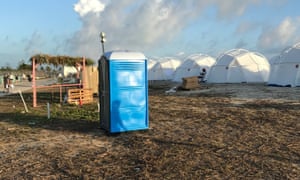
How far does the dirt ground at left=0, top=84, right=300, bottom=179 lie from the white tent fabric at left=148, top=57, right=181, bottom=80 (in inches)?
1651

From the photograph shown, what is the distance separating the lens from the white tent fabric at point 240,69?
33844 millimetres

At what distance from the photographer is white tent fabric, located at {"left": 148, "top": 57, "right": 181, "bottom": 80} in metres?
53.5

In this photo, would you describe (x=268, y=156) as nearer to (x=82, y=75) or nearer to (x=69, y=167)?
(x=69, y=167)

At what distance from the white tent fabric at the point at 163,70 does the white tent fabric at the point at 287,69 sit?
2573 centimetres

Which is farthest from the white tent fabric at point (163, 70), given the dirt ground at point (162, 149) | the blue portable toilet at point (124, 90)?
the blue portable toilet at point (124, 90)

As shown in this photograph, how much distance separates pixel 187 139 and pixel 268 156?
7.10 ft

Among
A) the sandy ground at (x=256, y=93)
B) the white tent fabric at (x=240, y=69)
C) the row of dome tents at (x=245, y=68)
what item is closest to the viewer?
the sandy ground at (x=256, y=93)

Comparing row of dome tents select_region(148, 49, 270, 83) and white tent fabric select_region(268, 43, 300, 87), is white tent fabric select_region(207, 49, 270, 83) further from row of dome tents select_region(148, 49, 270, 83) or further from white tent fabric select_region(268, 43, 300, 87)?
white tent fabric select_region(268, 43, 300, 87)

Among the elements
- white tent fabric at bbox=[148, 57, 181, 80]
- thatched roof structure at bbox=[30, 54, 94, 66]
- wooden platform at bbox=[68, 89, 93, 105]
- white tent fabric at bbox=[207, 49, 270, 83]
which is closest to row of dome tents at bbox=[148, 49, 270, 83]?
white tent fabric at bbox=[207, 49, 270, 83]

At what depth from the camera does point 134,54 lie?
9023mm

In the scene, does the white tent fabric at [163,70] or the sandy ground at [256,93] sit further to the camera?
the white tent fabric at [163,70]

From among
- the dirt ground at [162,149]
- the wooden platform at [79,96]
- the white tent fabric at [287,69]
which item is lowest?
the dirt ground at [162,149]

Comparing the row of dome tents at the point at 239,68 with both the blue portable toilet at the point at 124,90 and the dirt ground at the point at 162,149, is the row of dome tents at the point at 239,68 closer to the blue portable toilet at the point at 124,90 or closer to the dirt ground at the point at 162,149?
the dirt ground at the point at 162,149

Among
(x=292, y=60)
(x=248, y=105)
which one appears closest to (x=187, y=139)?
(x=248, y=105)
